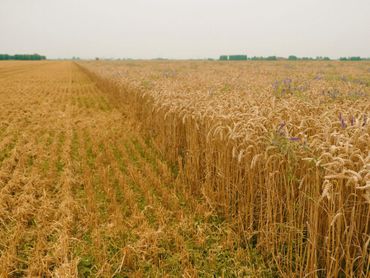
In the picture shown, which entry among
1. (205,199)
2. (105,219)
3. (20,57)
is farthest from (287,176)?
(20,57)

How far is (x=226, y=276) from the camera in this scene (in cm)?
296

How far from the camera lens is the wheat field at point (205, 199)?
98.9 inches

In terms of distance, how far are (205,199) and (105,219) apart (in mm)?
1453

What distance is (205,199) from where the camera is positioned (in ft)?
14.5

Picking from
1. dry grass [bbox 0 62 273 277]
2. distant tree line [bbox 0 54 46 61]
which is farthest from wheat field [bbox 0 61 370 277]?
distant tree line [bbox 0 54 46 61]

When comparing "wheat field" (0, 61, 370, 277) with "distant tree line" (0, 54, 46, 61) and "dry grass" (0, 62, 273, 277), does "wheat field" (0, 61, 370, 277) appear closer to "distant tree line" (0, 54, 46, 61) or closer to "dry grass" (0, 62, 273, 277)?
"dry grass" (0, 62, 273, 277)

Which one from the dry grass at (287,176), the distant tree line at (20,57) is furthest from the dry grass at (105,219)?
the distant tree line at (20,57)

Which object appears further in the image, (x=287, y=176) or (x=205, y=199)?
(x=205, y=199)

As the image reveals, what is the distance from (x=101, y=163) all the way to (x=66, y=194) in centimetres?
145

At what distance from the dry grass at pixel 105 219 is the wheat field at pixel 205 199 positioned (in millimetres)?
17

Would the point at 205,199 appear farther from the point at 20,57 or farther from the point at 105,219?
the point at 20,57

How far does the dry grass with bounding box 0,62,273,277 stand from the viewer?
306 centimetres

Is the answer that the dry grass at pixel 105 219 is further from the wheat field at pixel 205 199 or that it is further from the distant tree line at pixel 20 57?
the distant tree line at pixel 20 57

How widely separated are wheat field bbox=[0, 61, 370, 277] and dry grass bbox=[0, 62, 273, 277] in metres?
0.02
